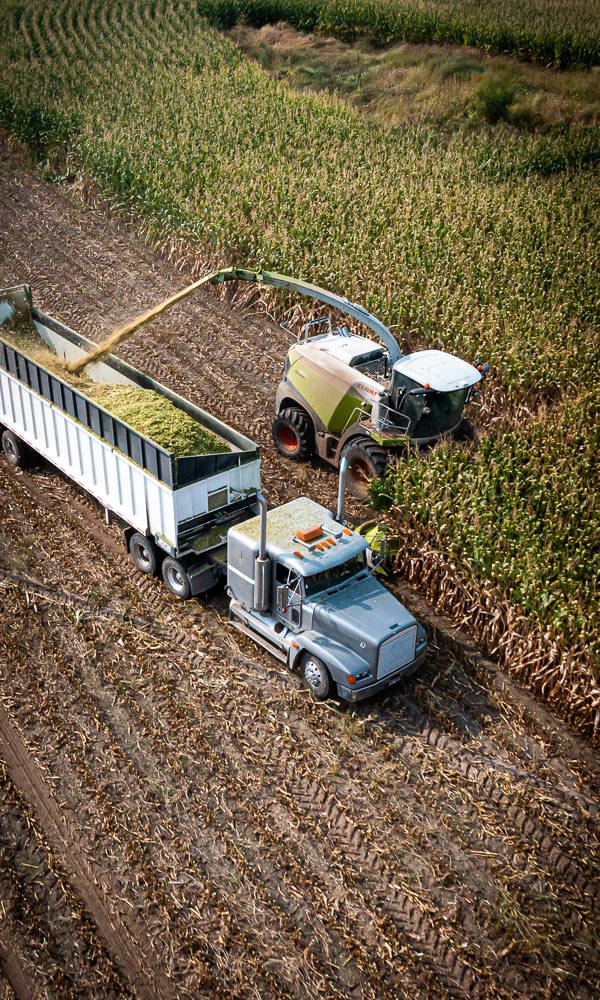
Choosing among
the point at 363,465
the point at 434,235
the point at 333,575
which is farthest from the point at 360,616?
the point at 434,235

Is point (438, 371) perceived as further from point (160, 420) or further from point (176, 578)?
point (176, 578)

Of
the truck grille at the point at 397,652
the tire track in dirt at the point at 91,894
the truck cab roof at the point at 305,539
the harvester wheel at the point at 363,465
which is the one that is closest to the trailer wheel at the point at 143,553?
the truck cab roof at the point at 305,539

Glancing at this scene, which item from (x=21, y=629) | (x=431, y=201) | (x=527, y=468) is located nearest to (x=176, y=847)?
(x=21, y=629)

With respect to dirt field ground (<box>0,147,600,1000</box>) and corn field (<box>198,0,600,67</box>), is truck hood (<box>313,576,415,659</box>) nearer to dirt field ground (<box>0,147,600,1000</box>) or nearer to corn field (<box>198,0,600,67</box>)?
dirt field ground (<box>0,147,600,1000</box>)

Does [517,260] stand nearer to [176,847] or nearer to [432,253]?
[432,253]

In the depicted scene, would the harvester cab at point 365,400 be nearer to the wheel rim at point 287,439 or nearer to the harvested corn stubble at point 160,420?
the wheel rim at point 287,439

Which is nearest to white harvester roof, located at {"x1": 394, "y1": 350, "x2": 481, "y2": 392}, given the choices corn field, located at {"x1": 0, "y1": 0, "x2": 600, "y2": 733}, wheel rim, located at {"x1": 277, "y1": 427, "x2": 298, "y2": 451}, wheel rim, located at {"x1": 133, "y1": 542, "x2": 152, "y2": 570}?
corn field, located at {"x1": 0, "y1": 0, "x2": 600, "y2": 733}
